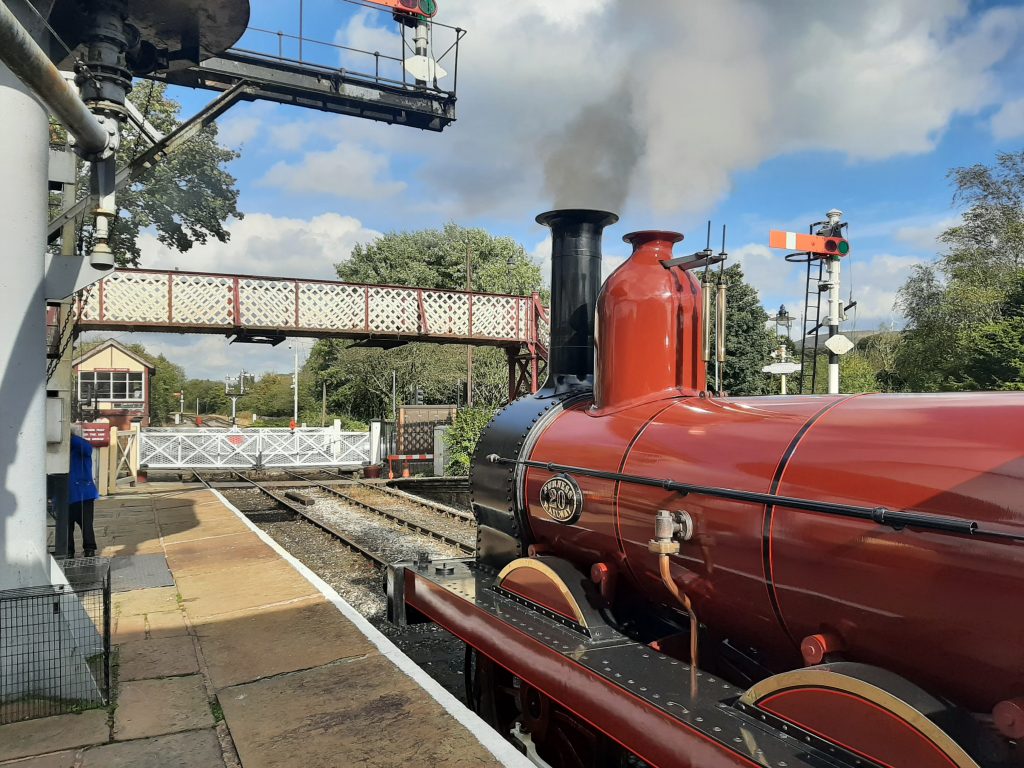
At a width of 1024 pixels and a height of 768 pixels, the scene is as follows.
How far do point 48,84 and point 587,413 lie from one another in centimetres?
306

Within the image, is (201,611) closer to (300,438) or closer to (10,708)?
(10,708)

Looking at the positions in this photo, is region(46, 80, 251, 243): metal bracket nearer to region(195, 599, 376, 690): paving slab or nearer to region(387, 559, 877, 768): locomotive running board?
region(195, 599, 376, 690): paving slab

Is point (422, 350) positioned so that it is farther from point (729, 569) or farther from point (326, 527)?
point (729, 569)

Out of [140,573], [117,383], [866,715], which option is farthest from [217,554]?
[117,383]

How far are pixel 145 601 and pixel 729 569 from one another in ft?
18.4

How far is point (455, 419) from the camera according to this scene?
62.8ft

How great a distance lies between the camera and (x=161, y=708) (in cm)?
421

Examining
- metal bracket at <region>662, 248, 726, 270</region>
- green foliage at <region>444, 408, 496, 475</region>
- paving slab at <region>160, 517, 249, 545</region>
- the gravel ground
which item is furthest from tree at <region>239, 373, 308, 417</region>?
metal bracket at <region>662, 248, 726, 270</region>

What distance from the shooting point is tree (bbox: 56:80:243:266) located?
1775 cm

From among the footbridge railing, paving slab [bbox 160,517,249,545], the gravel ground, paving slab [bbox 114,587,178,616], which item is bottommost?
the gravel ground

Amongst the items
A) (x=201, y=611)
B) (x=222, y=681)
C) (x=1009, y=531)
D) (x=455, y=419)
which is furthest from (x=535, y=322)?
(x=1009, y=531)

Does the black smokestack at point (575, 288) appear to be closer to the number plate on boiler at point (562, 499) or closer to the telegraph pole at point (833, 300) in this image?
the number plate on boiler at point (562, 499)

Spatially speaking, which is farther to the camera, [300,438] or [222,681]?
[300,438]

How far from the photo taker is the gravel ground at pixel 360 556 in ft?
20.0
